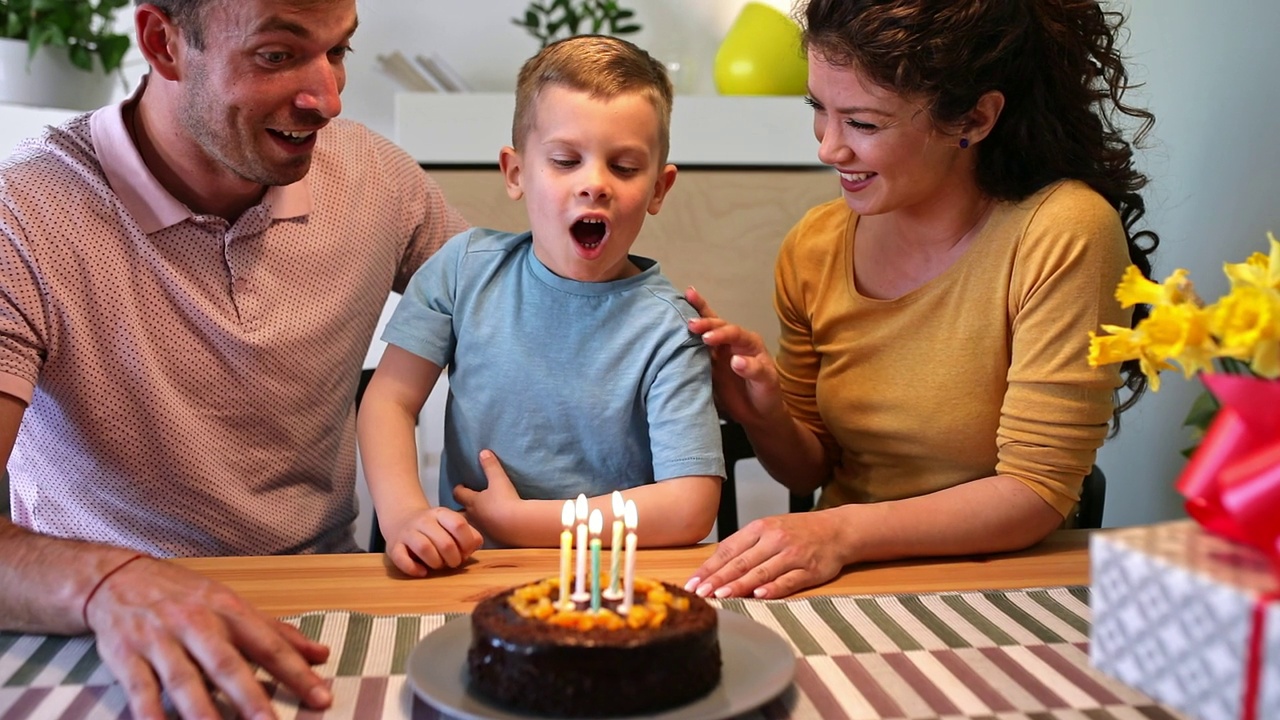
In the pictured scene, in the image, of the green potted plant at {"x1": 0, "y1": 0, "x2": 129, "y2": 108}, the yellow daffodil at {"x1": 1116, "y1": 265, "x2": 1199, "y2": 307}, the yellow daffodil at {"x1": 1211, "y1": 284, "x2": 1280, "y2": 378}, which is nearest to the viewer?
the yellow daffodil at {"x1": 1211, "y1": 284, "x2": 1280, "y2": 378}

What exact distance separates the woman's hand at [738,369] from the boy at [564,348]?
1.2 inches

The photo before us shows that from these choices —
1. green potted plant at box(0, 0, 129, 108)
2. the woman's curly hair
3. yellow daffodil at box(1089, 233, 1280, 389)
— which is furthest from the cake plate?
green potted plant at box(0, 0, 129, 108)

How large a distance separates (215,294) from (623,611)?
0.91m

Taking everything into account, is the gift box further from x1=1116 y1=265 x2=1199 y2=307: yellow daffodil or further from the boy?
the boy

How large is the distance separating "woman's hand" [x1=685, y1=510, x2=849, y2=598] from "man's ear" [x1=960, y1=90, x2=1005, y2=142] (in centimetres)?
57

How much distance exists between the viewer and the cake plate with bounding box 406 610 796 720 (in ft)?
2.97

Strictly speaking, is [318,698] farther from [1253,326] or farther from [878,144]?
[878,144]

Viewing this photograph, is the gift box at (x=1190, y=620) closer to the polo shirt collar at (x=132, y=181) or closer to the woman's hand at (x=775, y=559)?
the woman's hand at (x=775, y=559)

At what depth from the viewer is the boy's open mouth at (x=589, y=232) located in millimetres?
1499

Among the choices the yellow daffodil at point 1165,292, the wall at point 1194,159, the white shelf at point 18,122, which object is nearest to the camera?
the yellow daffodil at point 1165,292

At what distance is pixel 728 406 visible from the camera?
5.40 ft

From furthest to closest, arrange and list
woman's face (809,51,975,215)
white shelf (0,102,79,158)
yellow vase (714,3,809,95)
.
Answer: white shelf (0,102,79,158)
yellow vase (714,3,809,95)
woman's face (809,51,975,215)

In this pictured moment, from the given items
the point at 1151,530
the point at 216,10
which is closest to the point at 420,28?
the point at 216,10

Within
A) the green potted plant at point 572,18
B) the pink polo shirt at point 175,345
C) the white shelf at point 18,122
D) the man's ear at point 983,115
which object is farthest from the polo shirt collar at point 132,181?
the white shelf at point 18,122
